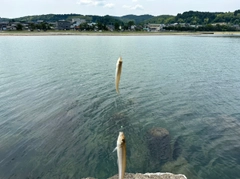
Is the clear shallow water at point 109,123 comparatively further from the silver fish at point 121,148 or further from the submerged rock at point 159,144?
the silver fish at point 121,148

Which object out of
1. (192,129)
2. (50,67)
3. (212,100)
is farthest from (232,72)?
(50,67)

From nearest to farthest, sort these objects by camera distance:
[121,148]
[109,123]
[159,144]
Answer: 1. [121,148]
2. [159,144]
3. [109,123]

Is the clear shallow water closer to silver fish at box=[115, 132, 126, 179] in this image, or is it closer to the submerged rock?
the submerged rock

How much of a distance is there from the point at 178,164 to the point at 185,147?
1.69 meters

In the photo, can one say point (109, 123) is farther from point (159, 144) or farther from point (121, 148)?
point (121, 148)

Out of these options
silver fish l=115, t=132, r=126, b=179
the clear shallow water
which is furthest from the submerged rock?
silver fish l=115, t=132, r=126, b=179

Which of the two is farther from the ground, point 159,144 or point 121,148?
point 121,148

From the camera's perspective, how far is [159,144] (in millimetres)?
11844

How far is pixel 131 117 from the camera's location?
1545 cm

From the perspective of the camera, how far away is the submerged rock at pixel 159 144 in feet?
35.7

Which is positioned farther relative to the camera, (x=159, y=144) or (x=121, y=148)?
(x=159, y=144)

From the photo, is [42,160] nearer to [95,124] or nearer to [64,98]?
[95,124]

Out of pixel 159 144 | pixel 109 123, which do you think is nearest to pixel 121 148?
pixel 159 144

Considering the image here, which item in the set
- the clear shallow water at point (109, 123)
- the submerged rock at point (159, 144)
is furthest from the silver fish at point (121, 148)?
the submerged rock at point (159, 144)
